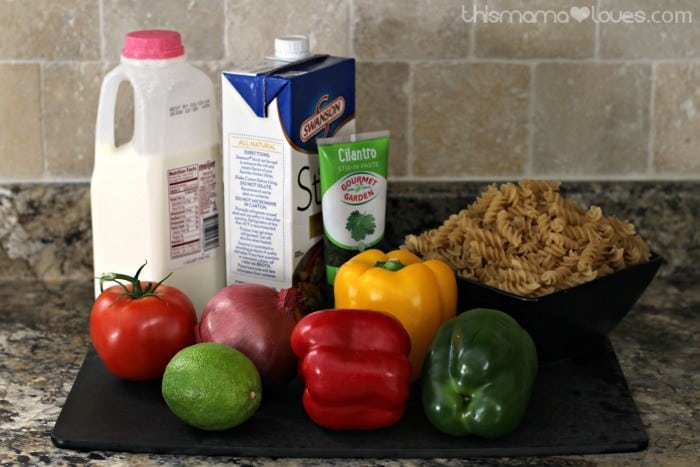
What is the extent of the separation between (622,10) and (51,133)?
833 mm

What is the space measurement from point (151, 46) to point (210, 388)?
42cm

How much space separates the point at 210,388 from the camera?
1086mm

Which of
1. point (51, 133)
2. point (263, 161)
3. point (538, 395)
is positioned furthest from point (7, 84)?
point (538, 395)

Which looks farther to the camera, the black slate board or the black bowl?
the black bowl

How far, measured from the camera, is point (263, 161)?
1.27 meters

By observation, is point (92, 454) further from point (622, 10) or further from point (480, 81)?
point (622, 10)

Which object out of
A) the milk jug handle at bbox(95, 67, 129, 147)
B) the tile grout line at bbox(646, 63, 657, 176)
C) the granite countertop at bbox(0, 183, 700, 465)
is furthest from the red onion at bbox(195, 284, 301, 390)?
the tile grout line at bbox(646, 63, 657, 176)

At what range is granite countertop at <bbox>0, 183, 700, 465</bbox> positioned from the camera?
3.55 ft

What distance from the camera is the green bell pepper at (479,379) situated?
109 cm

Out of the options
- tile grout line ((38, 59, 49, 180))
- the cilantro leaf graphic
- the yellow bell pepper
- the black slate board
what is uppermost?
tile grout line ((38, 59, 49, 180))

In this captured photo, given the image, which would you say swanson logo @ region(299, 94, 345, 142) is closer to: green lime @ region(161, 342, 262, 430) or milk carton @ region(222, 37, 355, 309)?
milk carton @ region(222, 37, 355, 309)

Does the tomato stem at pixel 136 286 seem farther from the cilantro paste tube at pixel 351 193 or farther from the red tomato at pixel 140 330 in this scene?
the cilantro paste tube at pixel 351 193

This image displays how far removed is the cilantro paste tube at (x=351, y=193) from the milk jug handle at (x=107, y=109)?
0.83ft

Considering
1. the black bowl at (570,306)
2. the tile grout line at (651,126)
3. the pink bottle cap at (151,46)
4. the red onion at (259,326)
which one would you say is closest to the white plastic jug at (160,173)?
the pink bottle cap at (151,46)
